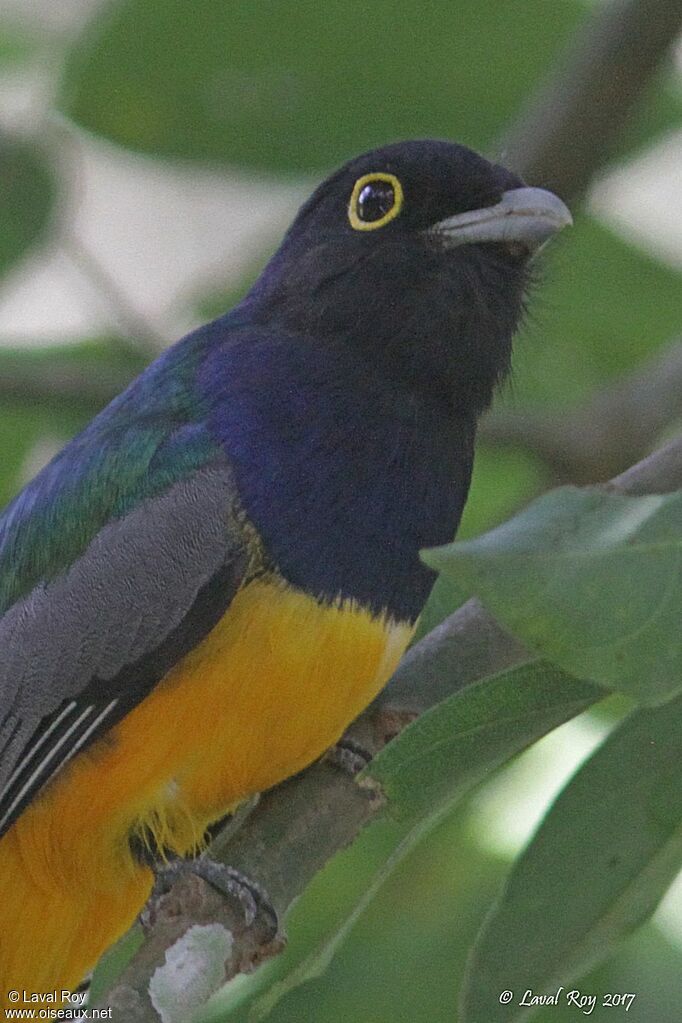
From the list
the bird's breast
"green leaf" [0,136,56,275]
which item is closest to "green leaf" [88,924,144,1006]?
the bird's breast

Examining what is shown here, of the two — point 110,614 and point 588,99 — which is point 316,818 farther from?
point 588,99

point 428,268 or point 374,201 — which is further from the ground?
point 374,201

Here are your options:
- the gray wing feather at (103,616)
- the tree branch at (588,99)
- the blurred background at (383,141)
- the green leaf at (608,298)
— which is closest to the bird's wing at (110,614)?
the gray wing feather at (103,616)

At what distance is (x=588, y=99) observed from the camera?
16.6ft

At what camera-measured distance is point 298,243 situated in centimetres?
450

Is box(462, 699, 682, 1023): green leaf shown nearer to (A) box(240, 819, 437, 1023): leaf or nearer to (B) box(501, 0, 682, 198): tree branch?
(A) box(240, 819, 437, 1023): leaf

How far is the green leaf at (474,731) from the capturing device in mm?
2729

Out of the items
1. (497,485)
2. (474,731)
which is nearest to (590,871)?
(474,731)

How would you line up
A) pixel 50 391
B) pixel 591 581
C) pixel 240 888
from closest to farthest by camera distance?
pixel 591 581 < pixel 240 888 < pixel 50 391

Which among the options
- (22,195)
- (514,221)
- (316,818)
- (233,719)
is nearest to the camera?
(316,818)

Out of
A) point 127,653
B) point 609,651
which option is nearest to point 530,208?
point 127,653

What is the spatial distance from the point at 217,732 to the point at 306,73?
2585 mm

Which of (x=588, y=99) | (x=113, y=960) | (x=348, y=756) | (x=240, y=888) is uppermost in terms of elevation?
(x=588, y=99)

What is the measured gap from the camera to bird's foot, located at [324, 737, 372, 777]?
383 centimetres
